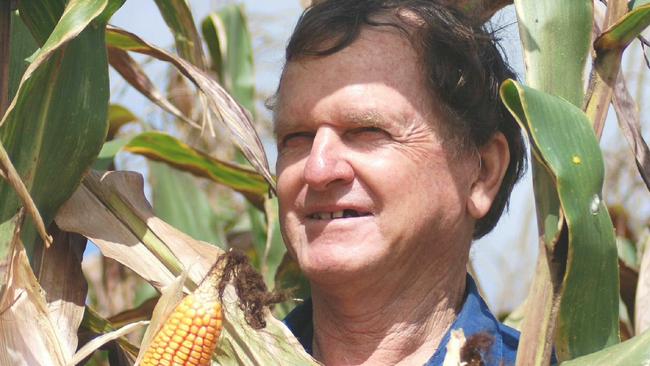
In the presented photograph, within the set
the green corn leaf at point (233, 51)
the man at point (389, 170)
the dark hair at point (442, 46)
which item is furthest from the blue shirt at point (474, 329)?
the green corn leaf at point (233, 51)

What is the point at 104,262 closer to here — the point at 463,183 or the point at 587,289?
the point at 463,183

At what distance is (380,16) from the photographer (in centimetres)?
189

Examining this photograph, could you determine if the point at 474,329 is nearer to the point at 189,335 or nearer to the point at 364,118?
the point at 364,118

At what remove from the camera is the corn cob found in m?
1.34

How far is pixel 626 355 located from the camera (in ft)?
4.38

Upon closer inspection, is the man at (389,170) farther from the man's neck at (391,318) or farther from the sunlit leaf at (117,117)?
the sunlit leaf at (117,117)

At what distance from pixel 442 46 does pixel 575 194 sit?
0.54m

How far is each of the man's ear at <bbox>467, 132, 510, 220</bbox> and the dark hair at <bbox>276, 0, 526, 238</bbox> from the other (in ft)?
0.06

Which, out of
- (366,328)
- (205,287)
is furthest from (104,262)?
(205,287)

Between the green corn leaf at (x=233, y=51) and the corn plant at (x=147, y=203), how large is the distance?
34.8 inches

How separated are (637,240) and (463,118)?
4.22 feet

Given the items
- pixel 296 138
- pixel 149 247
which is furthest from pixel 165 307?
pixel 296 138

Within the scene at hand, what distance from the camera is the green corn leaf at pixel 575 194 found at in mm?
1396

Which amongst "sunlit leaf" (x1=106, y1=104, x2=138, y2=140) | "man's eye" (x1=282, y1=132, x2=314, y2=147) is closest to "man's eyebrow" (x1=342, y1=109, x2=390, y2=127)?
"man's eye" (x1=282, y1=132, x2=314, y2=147)
